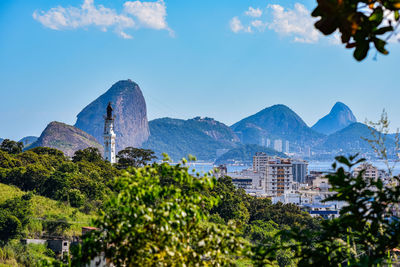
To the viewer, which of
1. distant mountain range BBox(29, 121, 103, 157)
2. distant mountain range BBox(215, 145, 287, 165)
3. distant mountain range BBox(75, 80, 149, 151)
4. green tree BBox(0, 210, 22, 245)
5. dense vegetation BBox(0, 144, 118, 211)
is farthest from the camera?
distant mountain range BBox(215, 145, 287, 165)

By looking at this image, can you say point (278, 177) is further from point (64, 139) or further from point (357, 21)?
point (357, 21)

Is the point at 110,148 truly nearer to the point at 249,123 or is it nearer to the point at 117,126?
the point at 117,126

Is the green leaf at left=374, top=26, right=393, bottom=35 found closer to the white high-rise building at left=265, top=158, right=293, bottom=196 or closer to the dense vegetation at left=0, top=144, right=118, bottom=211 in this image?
the dense vegetation at left=0, top=144, right=118, bottom=211

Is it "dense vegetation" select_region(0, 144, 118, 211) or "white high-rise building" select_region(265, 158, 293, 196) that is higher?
"white high-rise building" select_region(265, 158, 293, 196)

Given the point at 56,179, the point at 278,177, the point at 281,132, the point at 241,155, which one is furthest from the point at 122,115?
the point at 56,179

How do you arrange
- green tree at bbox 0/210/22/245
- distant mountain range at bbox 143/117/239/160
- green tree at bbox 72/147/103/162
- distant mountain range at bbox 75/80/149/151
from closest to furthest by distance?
green tree at bbox 0/210/22/245, green tree at bbox 72/147/103/162, distant mountain range at bbox 75/80/149/151, distant mountain range at bbox 143/117/239/160

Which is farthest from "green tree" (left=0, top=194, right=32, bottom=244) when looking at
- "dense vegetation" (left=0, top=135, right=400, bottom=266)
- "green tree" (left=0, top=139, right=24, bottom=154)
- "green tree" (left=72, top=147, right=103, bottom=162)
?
"green tree" (left=0, top=139, right=24, bottom=154)

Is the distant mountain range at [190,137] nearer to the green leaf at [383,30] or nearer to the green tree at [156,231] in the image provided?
the green tree at [156,231]

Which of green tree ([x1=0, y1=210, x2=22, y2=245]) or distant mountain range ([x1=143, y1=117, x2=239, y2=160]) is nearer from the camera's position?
green tree ([x1=0, y1=210, x2=22, y2=245])
